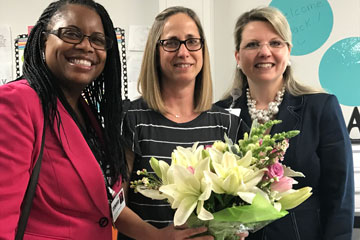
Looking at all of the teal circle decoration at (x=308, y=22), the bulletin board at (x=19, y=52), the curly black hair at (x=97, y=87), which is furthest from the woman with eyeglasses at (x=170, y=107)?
the bulletin board at (x=19, y=52)

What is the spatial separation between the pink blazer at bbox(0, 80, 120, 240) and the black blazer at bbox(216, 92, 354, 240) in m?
0.86

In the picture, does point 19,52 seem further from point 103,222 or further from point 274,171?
point 274,171

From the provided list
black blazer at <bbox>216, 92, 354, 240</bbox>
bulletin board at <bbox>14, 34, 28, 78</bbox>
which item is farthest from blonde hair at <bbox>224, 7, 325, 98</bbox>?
bulletin board at <bbox>14, 34, 28, 78</bbox>

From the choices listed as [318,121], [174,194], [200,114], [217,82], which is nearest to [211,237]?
[174,194]

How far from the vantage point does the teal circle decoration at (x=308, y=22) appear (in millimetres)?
2664

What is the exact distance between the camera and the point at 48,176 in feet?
3.40

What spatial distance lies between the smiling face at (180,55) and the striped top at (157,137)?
18 cm

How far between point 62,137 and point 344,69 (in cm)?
224

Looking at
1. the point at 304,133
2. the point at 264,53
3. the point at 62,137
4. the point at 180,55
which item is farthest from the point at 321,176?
the point at 62,137

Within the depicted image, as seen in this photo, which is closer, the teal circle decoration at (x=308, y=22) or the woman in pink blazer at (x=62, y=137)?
the woman in pink blazer at (x=62, y=137)

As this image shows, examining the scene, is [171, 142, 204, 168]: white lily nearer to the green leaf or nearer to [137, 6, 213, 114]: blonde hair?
the green leaf

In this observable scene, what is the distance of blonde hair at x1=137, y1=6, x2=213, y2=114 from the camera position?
1.55 meters

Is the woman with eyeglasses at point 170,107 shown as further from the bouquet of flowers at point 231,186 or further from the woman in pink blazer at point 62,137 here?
the bouquet of flowers at point 231,186

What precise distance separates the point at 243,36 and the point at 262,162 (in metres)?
1.02
